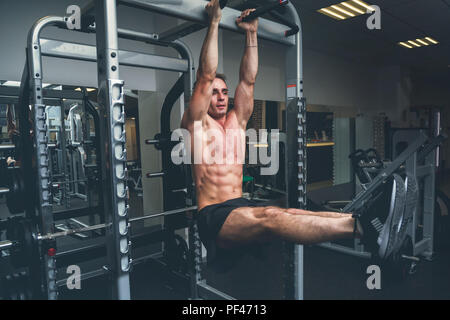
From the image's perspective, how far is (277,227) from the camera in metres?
1.35

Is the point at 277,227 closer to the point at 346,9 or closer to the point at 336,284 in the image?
the point at 336,284

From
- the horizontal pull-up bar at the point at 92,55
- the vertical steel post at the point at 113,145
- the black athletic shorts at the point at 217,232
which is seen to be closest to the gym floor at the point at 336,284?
the black athletic shorts at the point at 217,232

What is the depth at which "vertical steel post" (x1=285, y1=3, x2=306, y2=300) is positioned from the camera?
1637 millimetres

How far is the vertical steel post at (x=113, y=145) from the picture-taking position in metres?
1.05

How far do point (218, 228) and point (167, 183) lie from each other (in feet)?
2.33

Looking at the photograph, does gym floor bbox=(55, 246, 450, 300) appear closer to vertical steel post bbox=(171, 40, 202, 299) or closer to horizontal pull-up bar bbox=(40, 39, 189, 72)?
vertical steel post bbox=(171, 40, 202, 299)

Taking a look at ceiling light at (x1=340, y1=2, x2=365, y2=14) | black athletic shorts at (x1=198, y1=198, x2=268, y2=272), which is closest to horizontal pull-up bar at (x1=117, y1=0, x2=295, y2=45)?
black athletic shorts at (x1=198, y1=198, x2=268, y2=272)

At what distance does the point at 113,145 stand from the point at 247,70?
2.67 ft

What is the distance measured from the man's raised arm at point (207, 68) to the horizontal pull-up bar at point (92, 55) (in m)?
0.61

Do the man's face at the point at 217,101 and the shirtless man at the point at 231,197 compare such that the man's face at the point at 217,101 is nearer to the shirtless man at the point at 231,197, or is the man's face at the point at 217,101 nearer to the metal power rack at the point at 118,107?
the shirtless man at the point at 231,197

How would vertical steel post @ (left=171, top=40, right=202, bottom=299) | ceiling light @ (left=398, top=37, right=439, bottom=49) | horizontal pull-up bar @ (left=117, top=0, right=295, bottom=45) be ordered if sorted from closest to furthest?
horizontal pull-up bar @ (left=117, top=0, right=295, bottom=45) → vertical steel post @ (left=171, top=40, right=202, bottom=299) → ceiling light @ (left=398, top=37, right=439, bottom=49)

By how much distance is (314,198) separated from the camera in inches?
203
